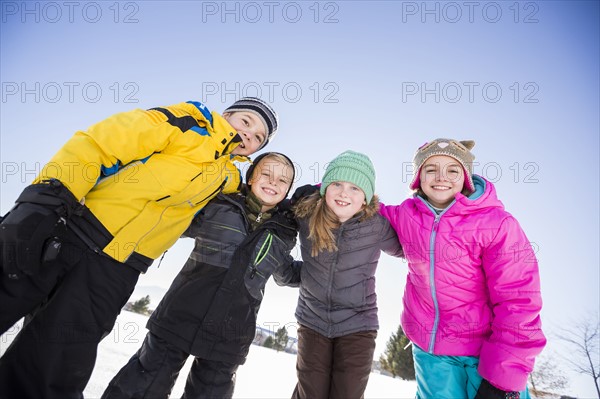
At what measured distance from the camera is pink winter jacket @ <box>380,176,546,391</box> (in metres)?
1.97

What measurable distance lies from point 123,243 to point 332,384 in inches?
73.0

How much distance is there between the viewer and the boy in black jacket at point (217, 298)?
7.15ft

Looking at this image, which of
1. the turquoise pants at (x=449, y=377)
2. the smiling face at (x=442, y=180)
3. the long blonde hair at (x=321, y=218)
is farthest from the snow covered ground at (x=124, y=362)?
the smiling face at (x=442, y=180)

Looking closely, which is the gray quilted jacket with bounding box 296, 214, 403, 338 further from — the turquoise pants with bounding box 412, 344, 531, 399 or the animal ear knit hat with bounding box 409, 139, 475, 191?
the animal ear knit hat with bounding box 409, 139, 475, 191

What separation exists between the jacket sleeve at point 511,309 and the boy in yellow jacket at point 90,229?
2.21 meters

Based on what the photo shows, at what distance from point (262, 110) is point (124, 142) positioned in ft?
4.85

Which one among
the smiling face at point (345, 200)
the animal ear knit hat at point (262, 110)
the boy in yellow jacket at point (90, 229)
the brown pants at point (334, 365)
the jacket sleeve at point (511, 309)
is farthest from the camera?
the animal ear knit hat at point (262, 110)

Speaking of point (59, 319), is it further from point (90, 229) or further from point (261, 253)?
point (261, 253)

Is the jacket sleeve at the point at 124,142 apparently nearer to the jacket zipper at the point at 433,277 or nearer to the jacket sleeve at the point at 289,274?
the jacket sleeve at the point at 289,274

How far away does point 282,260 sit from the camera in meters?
2.76

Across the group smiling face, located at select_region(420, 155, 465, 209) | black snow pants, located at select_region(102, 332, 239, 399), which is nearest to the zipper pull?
smiling face, located at select_region(420, 155, 465, 209)

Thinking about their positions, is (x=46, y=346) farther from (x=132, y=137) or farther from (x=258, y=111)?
(x=258, y=111)

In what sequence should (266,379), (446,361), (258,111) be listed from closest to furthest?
(446,361), (258,111), (266,379)

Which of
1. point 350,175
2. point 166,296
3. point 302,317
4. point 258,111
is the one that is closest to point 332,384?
point 302,317
